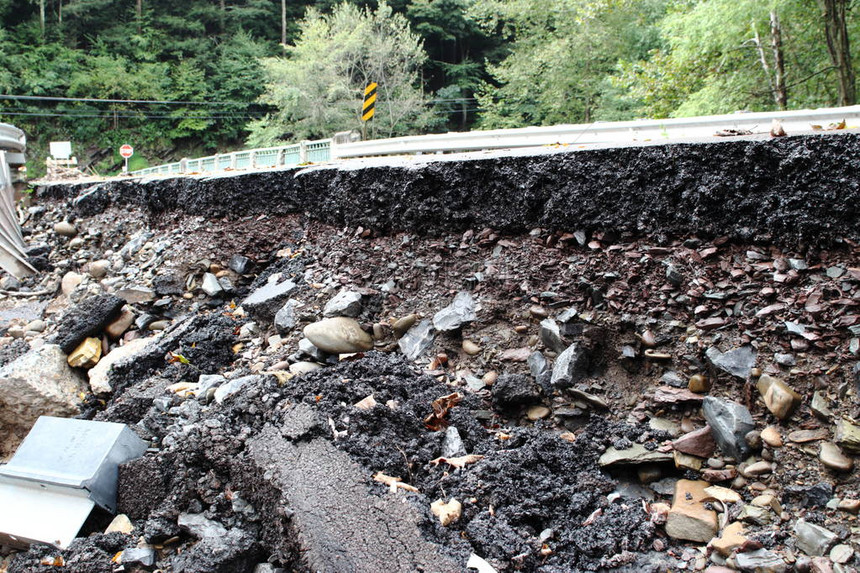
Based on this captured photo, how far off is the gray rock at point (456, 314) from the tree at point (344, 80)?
75.7 ft

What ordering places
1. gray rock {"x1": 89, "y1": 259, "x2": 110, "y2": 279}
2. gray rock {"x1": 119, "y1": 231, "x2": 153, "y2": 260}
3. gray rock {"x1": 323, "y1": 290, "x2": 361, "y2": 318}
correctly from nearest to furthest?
gray rock {"x1": 323, "y1": 290, "x2": 361, "y2": 318}, gray rock {"x1": 119, "y1": 231, "x2": 153, "y2": 260}, gray rock {"x1": 89, "y1": 259, "x2": 110, "y2": 279}

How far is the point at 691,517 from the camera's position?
227 centimetres

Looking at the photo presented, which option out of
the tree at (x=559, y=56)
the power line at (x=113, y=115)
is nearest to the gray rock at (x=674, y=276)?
the tree at (x=559, y=56)

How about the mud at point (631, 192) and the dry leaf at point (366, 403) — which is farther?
the dry leaf at point (366, 403)

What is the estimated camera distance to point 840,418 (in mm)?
2215

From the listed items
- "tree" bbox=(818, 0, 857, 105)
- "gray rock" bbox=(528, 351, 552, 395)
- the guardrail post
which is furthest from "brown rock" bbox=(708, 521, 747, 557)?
the guardrail post

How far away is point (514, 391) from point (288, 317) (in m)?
2.00

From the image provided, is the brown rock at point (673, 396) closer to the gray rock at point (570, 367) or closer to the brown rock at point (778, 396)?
the brown rock at point (778, 396)

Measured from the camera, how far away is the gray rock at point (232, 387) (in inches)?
142

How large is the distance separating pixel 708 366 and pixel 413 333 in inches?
71.5

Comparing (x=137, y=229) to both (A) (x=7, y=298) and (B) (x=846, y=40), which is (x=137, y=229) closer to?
(A) (x=7, y=298)

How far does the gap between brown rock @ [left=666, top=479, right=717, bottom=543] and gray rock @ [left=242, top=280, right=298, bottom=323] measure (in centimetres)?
320

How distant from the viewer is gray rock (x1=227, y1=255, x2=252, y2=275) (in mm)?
5469

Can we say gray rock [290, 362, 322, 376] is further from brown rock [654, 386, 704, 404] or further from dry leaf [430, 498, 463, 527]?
brown rock [654, 386, 704, 404]
